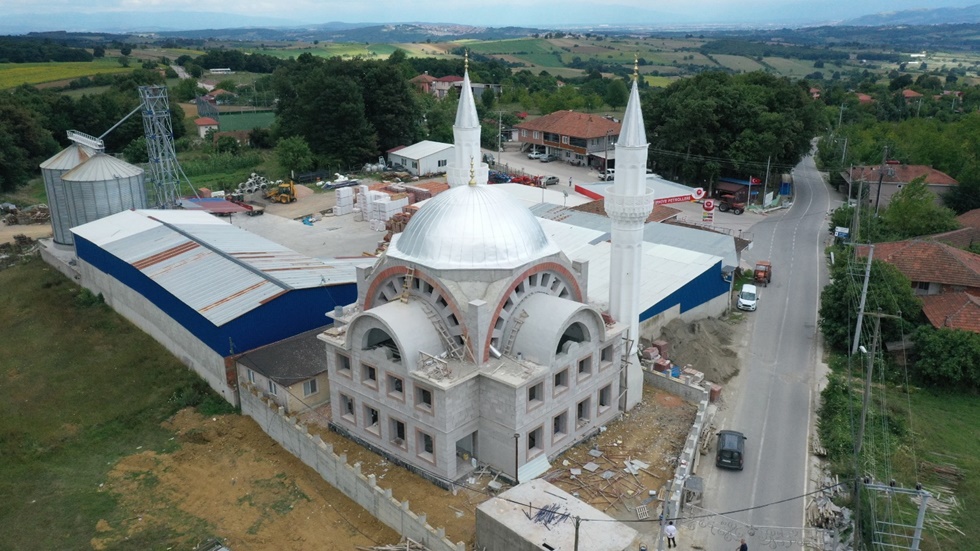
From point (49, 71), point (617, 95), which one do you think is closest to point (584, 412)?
point (617, 95)

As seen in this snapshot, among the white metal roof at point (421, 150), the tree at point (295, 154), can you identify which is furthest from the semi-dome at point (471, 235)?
the tree at point (295, 154)

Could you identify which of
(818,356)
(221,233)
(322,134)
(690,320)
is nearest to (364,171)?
(322,134)

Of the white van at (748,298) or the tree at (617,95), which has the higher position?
the tree at (617,95)

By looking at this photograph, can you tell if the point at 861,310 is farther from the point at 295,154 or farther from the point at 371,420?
the point at 295,154

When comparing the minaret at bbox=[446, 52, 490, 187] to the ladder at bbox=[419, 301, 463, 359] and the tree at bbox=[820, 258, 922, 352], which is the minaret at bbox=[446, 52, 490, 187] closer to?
the ladder at bbox=[419, 301, 463, 359]

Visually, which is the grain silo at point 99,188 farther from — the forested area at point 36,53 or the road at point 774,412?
the forested area at point 36,53
